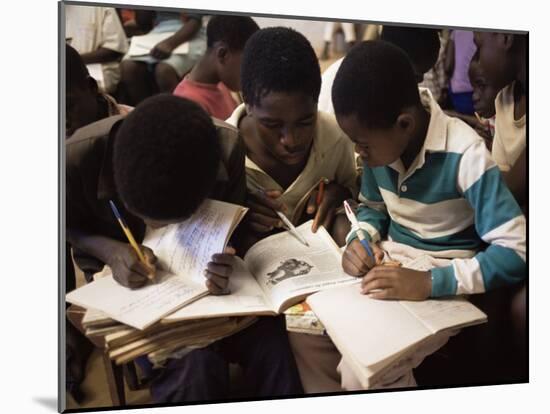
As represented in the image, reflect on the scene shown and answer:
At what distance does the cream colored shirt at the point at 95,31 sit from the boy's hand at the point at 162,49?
0.09 meters

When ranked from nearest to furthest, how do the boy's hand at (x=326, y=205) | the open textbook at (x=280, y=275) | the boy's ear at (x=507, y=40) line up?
the open textbook at (x=280, y=275) < the boy's hand at (x=326, y=205) < the boy's ear at (x=507, y=40)

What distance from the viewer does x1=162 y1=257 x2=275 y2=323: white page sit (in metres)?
1.57

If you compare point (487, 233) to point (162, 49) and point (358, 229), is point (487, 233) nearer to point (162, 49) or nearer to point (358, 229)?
point (358, 229)

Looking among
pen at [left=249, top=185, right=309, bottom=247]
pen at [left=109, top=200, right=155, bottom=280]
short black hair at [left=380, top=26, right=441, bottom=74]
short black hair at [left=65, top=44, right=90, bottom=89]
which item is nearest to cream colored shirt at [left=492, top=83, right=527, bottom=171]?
short black hair at [left=380, top=26, right=441, bottom=74]

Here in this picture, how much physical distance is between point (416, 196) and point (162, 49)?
2.41ft

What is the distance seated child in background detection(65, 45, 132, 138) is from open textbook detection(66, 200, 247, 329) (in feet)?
0.96

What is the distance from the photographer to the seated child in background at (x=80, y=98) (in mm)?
1554

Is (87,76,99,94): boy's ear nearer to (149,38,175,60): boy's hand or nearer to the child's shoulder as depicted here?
(149,38,175,60): boy's hand

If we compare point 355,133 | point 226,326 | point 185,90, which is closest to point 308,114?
point 355,133

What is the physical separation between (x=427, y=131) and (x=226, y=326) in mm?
694

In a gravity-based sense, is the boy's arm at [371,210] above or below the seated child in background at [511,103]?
below

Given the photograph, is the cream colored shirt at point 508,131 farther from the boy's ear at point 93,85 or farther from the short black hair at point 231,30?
the boy's ear at point 93,85

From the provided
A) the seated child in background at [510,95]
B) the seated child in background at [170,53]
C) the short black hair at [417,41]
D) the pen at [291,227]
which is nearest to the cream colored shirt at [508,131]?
the seated child in background at [510,95]

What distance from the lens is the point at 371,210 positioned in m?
1.77
